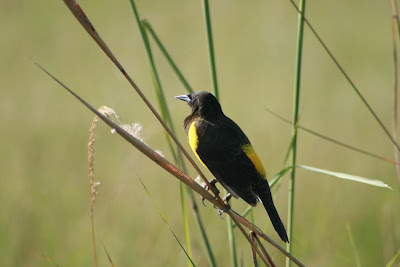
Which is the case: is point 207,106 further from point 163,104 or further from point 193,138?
point 163,104

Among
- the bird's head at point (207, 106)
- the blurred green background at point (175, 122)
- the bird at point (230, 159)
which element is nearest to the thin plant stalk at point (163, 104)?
the bird at point (230, 159)

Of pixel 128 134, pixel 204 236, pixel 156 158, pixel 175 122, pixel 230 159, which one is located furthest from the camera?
pixel 175 122

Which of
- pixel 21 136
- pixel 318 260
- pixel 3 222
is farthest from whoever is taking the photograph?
pixel 21 136

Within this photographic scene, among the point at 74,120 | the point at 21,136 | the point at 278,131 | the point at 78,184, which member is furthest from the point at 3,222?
the point at 278,131

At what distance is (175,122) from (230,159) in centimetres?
493

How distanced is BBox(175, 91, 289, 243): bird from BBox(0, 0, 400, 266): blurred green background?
703mm

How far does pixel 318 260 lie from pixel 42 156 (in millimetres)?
3245

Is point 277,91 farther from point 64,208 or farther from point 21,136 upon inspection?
point 64,208

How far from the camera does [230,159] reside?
10.8 feet

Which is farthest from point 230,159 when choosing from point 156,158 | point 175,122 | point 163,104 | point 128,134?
point 175,122

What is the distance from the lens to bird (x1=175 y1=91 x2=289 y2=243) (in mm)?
3186

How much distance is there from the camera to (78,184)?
6305mm

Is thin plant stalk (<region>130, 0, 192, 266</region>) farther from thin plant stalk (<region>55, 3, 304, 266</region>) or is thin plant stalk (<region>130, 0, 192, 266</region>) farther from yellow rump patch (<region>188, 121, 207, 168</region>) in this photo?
yellow rump patch (<region>188, 121, 207, 168</region>)

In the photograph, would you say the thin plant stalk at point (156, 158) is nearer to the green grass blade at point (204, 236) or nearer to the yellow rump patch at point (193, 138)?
the green grass blade at point (204, 236)
